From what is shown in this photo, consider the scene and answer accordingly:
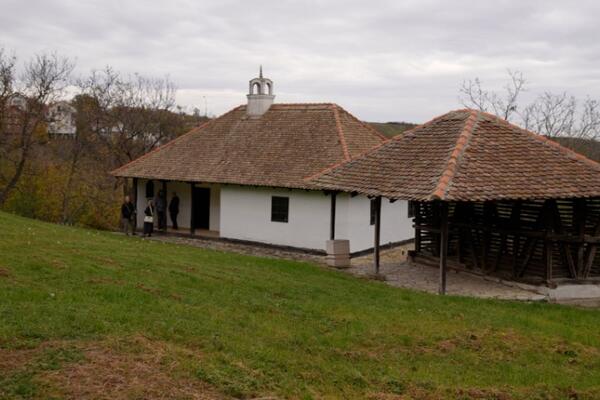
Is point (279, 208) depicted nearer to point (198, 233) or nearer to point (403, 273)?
point (198, 233)

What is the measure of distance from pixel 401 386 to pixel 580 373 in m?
2.92

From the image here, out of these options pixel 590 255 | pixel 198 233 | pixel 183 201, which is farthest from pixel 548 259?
pixel 183 201

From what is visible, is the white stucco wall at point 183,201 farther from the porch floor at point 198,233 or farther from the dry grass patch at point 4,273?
the dry grass patch at point 4,273

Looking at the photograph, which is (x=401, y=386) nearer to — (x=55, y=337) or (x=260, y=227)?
(x=55, y=337)

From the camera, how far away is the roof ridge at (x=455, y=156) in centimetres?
1312

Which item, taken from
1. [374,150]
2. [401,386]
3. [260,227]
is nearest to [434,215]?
[374,150]

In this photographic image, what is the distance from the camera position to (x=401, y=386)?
7371 millimetres

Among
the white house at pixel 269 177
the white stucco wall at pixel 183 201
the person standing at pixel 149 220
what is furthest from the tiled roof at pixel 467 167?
the person standing at pixel 149 220

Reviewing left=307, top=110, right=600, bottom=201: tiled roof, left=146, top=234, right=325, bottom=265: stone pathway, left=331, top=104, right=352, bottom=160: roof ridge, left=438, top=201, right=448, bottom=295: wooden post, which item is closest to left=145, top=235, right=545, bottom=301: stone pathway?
left=146, top=234, right=325, bottom=265: stone pathway

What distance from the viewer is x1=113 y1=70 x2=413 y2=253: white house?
69.3 ft

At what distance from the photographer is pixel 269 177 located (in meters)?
22.0

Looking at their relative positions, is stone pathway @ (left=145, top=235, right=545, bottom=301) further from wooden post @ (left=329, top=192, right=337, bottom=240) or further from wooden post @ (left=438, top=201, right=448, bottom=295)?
wooden post @ (left=329, top=192, right=337, bottom=240)

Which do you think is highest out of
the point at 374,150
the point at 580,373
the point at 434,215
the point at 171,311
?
the point at 374,150

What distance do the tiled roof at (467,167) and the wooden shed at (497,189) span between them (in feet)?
0.09
